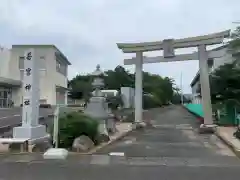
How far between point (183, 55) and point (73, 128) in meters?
13.0

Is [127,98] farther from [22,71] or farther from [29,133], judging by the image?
[29,133]

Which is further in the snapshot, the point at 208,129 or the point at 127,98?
the point at 127,98

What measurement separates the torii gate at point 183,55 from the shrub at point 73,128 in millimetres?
10710

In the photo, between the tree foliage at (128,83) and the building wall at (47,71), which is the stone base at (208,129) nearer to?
the building wall at (47,71)

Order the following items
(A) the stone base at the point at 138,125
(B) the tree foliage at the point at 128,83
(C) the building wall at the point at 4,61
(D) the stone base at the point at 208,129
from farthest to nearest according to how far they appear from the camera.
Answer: (B) the tree foliage at the point at 128,83 < (C) the building wall at the point at 4,61 < (A) the stone base at the point at 138,125 < (D) the stone base at the point at 208,129

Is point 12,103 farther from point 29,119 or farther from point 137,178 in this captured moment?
point 137,178

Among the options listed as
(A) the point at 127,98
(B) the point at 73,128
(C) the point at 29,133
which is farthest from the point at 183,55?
(A) the point at 127,98

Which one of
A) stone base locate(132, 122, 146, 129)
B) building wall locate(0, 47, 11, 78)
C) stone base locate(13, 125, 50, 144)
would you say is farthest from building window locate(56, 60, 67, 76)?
stone base locate(13, 125, 50, 144)

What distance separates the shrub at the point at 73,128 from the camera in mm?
14390

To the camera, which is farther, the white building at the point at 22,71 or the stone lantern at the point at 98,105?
the white building at the point at 22,71

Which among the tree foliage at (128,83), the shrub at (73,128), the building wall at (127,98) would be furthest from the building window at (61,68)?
the shrub at (73,128)

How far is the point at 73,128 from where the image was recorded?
14.5 meters

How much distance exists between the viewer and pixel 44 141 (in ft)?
47.2

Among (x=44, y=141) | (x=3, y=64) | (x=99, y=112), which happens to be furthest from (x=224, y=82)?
(x=3, y=64)
